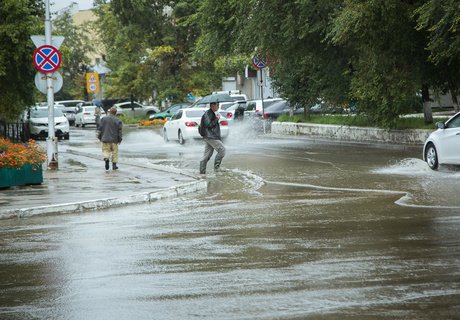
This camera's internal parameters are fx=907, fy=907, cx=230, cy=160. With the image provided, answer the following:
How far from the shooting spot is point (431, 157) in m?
20.8

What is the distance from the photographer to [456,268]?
8.31m

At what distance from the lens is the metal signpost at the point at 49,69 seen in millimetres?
22734

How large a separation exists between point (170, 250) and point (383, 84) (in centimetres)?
2010

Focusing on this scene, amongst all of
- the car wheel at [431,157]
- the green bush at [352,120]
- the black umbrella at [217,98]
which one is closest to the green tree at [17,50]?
the green bush at [352,120]

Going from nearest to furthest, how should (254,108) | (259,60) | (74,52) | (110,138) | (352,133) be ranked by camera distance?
(110,138) < (352,133) < (259,60) < (254,108) < (74,52)

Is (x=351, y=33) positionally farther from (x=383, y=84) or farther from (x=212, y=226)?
(x=212, y=226)

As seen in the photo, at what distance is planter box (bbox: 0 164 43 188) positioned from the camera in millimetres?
18578

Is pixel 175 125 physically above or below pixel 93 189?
above

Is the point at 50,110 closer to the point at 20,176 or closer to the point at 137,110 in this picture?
the point at 20,176

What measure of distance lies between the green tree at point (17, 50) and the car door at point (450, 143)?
16143mm

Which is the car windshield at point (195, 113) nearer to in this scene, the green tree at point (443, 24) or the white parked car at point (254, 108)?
the white parked car at point (254, 108)

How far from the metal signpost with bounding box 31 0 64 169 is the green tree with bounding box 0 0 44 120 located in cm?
716

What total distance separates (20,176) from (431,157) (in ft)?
30.2

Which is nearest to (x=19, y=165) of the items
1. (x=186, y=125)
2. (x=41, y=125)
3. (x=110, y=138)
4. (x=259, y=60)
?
(x=110, y=138)
